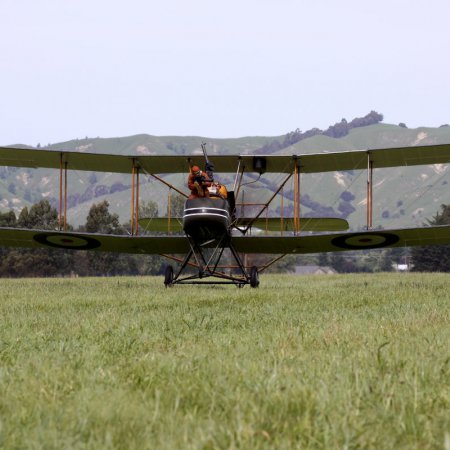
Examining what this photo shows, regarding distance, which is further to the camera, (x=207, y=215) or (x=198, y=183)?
(x=198, y=183)

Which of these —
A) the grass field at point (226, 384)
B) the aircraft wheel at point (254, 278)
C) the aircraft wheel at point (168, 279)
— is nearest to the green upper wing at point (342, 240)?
the aircraft wheel at point (254, 278)

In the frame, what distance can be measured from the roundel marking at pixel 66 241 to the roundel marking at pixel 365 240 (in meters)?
6.01

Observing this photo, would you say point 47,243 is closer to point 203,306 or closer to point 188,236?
point 188,236

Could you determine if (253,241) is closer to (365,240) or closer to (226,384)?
(365,240)

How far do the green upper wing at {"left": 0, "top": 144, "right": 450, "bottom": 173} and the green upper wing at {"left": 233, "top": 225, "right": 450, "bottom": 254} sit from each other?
181 centimetres

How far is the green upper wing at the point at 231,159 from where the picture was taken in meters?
15.5

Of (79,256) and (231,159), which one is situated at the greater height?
(231,159)

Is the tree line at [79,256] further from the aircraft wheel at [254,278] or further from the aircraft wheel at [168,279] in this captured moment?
the aircraft wheel at [254,278]

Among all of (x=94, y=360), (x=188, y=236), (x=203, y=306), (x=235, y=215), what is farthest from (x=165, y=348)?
(x=235, y=215)

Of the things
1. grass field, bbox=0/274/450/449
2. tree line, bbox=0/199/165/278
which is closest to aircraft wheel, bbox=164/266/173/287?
grass field, bbox=0/274/450/449

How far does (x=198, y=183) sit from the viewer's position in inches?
558

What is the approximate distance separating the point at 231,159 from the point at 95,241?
3.99 m

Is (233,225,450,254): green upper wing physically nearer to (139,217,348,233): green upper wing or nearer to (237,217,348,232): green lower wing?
(237,217,348,232): green lower wing

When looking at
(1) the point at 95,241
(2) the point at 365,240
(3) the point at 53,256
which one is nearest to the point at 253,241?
(2) the point at 365,240
